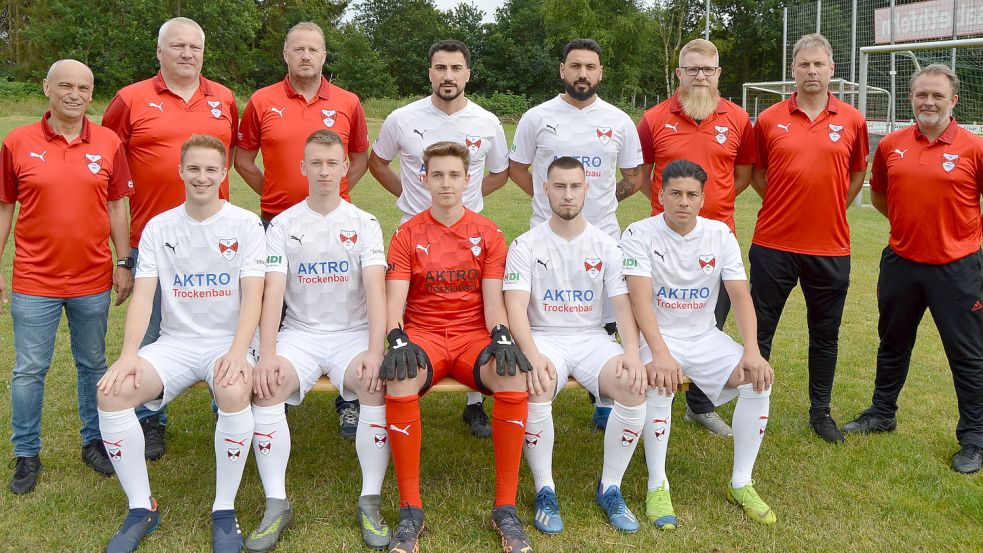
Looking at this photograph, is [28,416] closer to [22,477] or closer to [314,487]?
[22,477]

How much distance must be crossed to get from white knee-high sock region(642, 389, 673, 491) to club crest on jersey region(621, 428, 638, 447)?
130mm

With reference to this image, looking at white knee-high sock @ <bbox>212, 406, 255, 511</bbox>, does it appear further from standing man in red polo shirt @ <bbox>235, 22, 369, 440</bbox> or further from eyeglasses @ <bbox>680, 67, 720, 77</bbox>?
eyeglasses @ <bbox>680, 67, 720, 77</bbox>

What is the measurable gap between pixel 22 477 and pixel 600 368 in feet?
10.8

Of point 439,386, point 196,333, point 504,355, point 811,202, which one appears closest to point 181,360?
point 196,333

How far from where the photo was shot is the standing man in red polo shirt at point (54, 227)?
416 cm

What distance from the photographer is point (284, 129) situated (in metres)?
4.93

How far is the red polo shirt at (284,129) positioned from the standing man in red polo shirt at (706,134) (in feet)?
6.76

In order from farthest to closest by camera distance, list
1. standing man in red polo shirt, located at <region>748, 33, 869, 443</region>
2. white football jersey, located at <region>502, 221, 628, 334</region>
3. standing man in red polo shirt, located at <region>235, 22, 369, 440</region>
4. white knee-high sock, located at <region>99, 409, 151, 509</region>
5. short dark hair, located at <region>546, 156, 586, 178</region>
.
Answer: standing man in red polo shirt, located at <region>235, 22, 369, 440</region>, standing man in red polo shirt, located at <region>748, 33, 869, 443</region>, white football jersey, located at <region>502, 221, 628, 334</region>, short dark hair, located at <region>546, 156, 586, 178</region>, white knee-high sock, located at <region>99, 409, 151, 509</region>

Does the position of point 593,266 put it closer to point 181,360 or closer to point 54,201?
point 181,360

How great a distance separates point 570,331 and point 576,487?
0.90 m

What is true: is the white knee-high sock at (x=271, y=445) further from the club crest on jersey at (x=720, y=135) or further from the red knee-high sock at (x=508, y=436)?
the club crest on jersey at (x=720, y=135)

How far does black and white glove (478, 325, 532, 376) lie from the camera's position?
3.76 meters

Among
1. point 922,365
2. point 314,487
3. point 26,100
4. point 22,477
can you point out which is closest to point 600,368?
point 314,487

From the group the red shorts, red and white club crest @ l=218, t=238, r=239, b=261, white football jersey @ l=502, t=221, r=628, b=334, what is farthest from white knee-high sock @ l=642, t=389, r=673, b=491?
red and white club crest @ l=218, t=238, r=239, b=261
